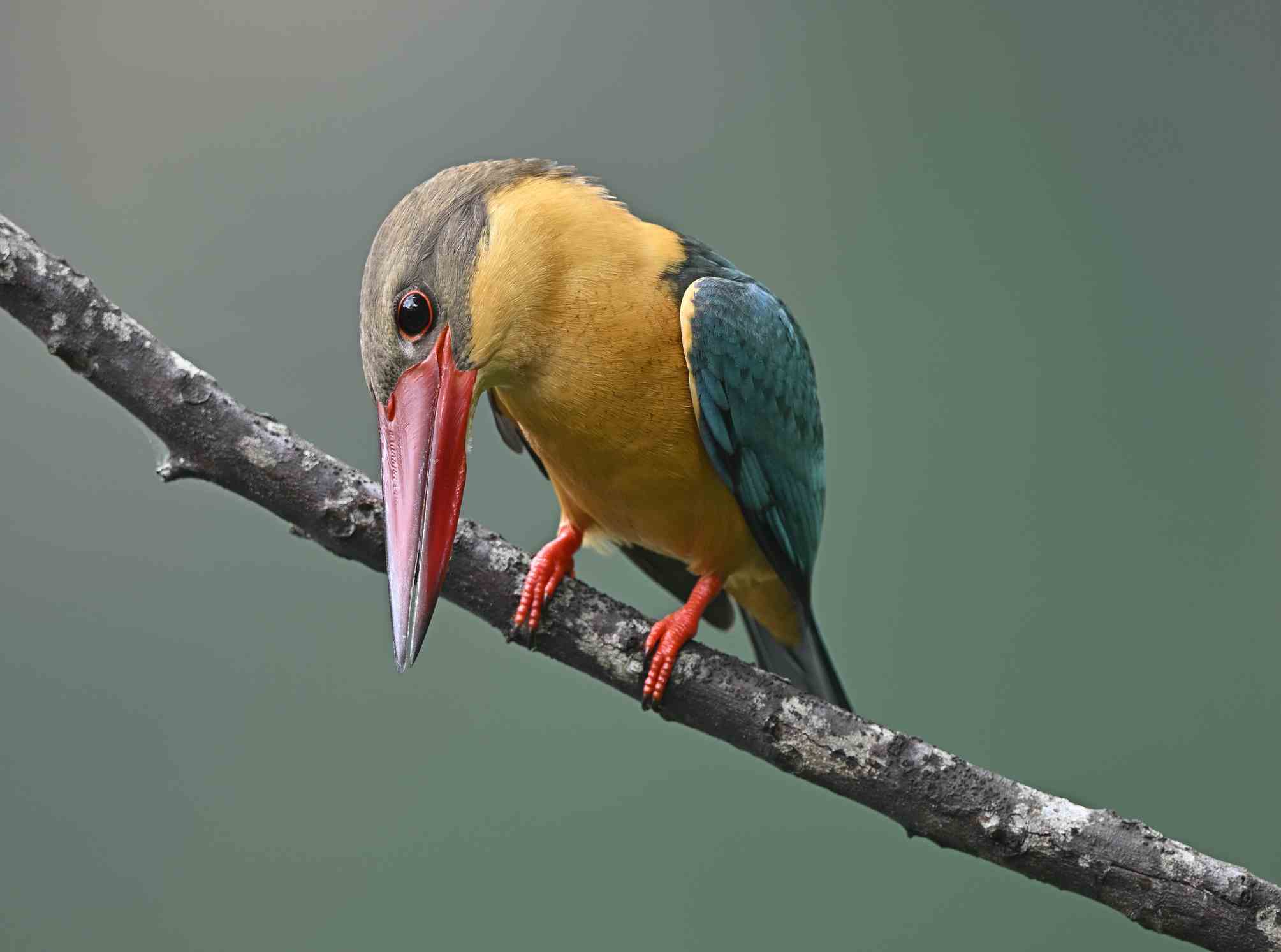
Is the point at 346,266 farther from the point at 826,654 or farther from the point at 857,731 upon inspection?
the point at 857,731

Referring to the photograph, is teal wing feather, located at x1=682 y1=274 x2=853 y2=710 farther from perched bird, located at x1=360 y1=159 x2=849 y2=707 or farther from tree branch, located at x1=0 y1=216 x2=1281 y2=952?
tree branch, located at x1=0 y1=216 x2=1281 y2=952

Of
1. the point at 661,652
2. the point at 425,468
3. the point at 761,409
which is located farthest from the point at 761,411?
the point at 425,468

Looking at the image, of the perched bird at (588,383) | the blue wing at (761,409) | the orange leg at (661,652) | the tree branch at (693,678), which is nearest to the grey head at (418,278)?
the perched bird at (588,383)

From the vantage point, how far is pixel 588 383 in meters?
1.82

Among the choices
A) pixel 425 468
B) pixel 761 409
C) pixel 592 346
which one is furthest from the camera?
pixel 761 409

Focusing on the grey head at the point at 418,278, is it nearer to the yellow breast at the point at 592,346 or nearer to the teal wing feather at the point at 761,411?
the yellow breast at the point at 592,346

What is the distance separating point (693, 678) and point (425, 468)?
0.55 metres

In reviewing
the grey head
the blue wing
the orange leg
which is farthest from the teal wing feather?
the grey head

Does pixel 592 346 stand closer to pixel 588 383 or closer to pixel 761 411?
pixel 588 383

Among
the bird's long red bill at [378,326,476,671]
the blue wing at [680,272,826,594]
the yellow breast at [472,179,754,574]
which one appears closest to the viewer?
the bird's long red bill at [378,326,476,671]

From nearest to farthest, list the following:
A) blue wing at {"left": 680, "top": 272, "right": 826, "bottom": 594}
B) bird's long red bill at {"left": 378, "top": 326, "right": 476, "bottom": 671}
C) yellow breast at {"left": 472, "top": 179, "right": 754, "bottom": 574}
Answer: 1. bird's long red bill at {"left": 378, "top": 326, "right": 476, "bottom": 671}
2. yellow breast at {"left": 472, "top": 179, "right": 754, "bottom": 574}
3. blue wing at {"left": 680, "top": 272, "right": 826, "bottom": 594}

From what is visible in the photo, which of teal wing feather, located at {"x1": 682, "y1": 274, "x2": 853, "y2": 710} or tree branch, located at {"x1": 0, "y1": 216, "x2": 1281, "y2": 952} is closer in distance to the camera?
tree branch, located at {"x1": 0, "y1": 216, "x2": 1281, "y2": 952}

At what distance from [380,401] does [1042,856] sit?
3.72 feet

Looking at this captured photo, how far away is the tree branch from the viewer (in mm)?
1601
